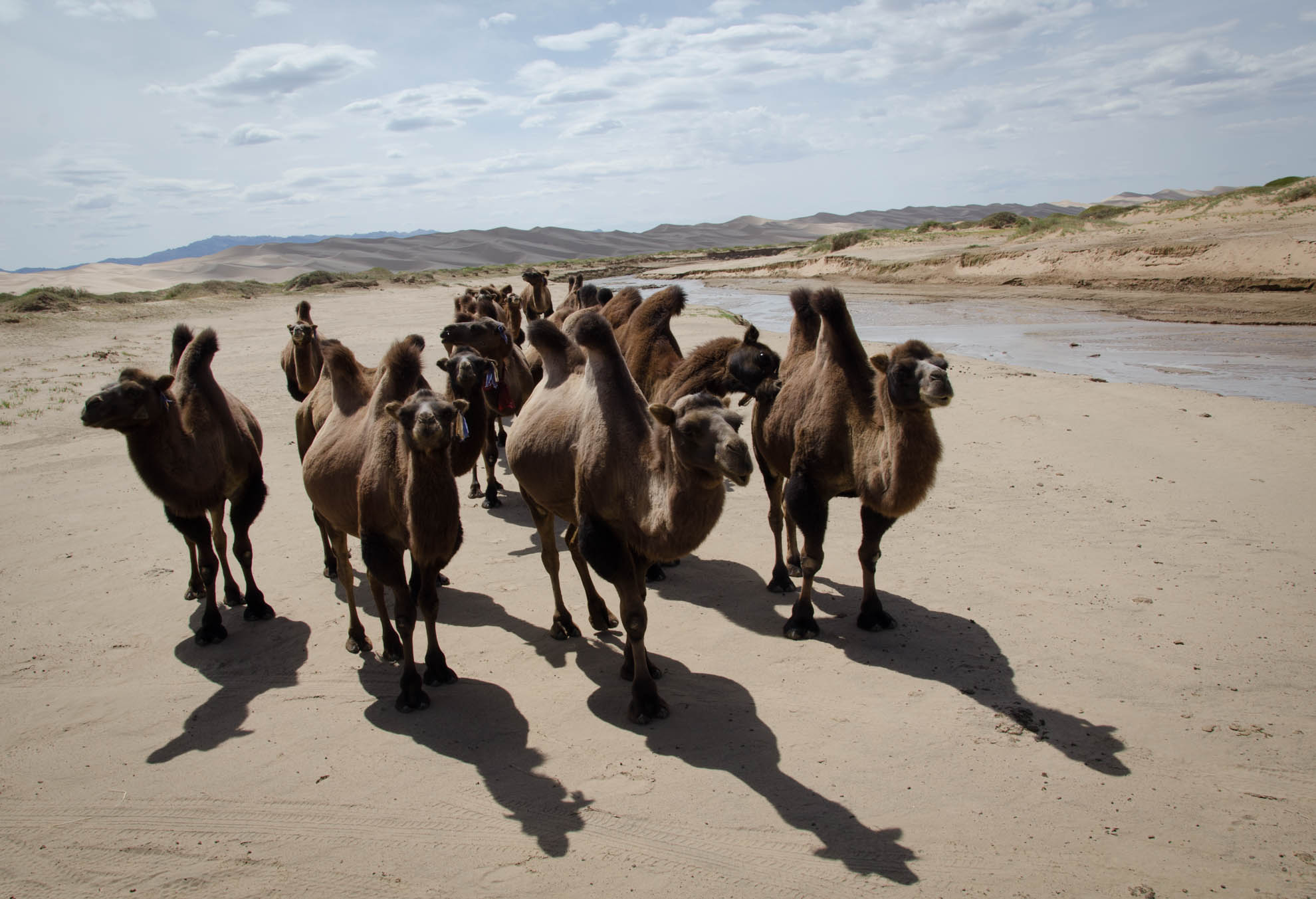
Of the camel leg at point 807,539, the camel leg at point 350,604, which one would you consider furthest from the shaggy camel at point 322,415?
the camel leg at point 807,539

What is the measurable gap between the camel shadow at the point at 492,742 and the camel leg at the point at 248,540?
4.80ft

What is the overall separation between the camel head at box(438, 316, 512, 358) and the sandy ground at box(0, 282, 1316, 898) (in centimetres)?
219

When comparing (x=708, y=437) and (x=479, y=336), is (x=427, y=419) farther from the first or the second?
(x=479, y=336)

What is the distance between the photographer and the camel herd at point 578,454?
16.0ft

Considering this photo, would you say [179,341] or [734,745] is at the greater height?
[179,341]

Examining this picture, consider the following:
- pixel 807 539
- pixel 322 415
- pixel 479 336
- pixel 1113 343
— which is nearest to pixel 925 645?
pixel 807 539

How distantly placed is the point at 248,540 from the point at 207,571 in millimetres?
596

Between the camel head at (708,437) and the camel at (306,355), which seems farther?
the camel at (306,355)

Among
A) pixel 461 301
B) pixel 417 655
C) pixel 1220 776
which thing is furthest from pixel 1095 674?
pixel 461 301

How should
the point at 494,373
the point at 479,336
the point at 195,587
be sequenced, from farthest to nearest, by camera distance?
the point at 479,336 < the point at 494,373 < the point at 195,587

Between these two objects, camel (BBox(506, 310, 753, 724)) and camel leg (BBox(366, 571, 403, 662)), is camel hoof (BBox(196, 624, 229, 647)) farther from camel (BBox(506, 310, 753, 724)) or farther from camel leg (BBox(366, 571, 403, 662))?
camel (BBox(506, 310, 753, 724))

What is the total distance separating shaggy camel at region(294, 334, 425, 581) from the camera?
265 inches

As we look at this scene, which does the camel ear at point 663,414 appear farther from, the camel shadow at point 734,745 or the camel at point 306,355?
the camel at point 306,355

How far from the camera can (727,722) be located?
501 cm
